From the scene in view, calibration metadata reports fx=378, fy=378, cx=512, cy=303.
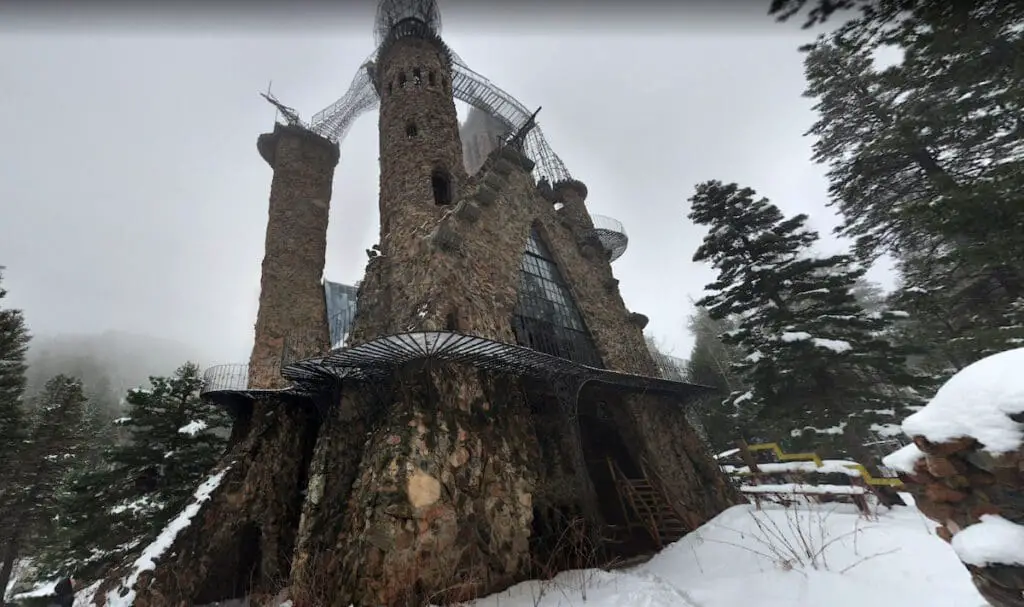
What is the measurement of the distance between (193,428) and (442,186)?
14368mm

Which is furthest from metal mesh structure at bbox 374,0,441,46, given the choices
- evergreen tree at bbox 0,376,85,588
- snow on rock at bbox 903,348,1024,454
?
evergreen tree at bbox 0,376,85,588

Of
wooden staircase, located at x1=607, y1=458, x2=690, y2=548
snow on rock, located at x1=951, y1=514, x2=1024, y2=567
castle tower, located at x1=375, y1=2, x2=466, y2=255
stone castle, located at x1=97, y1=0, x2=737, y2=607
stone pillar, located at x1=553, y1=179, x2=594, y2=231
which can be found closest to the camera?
snow on rock, located at x1=951, y1=514, x2=1024, y2=567

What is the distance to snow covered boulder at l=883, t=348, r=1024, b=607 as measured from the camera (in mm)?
2898

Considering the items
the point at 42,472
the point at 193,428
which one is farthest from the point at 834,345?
the point at 42,472

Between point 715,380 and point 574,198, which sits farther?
point 715,380

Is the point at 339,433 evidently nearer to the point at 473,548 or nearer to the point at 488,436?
the point at 488,436

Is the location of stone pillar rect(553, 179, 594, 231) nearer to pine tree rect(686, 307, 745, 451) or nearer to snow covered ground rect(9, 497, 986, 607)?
pine tree rect(686, 307, 745, 451)

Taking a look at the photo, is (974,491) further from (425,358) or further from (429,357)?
(425,358)

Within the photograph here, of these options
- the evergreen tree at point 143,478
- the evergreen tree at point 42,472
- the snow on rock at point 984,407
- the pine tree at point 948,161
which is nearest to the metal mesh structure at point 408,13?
the pine tree at point 948,161

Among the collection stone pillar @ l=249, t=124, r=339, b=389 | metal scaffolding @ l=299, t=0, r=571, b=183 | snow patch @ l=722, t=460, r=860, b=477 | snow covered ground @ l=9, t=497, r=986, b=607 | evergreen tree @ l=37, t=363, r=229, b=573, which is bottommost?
snow covered ground @ l=9, t=497, r=986, b=607

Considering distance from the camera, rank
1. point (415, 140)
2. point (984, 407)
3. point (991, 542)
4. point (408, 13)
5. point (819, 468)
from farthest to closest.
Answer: point (408, 13) < point (415, 140) < point (819, 468) < point (984, 407) < point (991, 542)

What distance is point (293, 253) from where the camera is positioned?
16500 mm

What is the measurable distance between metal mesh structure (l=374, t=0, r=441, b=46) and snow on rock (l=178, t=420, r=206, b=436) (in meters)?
18.8

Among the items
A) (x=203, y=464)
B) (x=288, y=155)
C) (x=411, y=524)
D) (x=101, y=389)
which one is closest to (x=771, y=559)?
(x=411, y=524)
